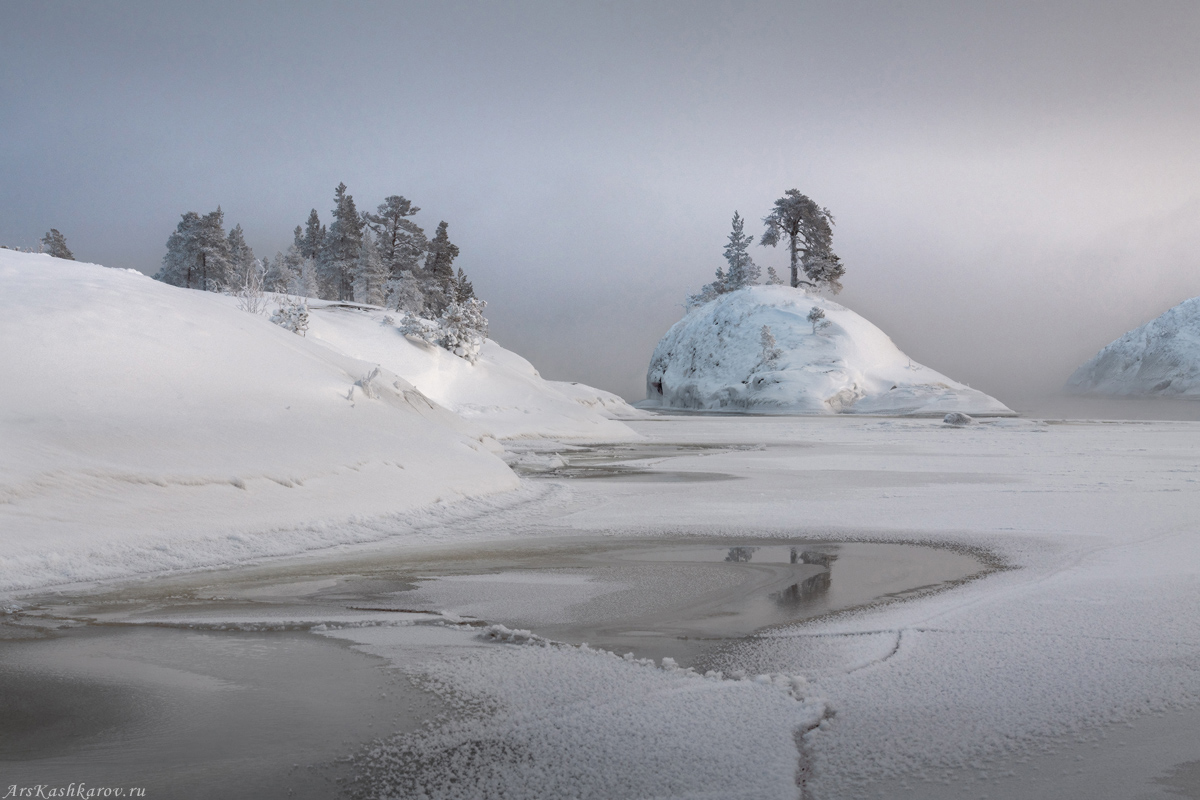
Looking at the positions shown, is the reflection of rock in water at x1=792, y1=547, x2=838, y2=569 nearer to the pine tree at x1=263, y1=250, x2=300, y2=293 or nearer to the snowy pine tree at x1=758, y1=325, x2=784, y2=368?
the pine tree at x1=263, y1=250, x2=300, y2=293

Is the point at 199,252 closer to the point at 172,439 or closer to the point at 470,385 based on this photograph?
the point at 470,385

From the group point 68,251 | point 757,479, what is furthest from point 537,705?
point 68,251

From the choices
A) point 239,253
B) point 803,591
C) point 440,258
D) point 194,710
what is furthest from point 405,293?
point 194,710

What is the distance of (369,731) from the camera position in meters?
3.12

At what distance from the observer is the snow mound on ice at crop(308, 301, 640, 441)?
26891 mm

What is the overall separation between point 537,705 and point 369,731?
0.72 m

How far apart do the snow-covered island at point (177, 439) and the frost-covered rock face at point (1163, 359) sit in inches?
6696

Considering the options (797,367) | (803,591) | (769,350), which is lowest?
(803,591)

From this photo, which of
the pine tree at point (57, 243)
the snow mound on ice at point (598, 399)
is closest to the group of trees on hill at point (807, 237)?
the snow mound on ice at point (598, 399)

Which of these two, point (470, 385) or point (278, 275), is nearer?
point (470, 385)

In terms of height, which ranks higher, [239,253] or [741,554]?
[239,253]

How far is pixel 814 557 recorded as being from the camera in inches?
274

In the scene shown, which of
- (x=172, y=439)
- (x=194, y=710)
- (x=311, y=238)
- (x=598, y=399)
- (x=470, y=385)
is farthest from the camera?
(x=311, y=238)

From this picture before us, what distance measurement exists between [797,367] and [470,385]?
161 feet
